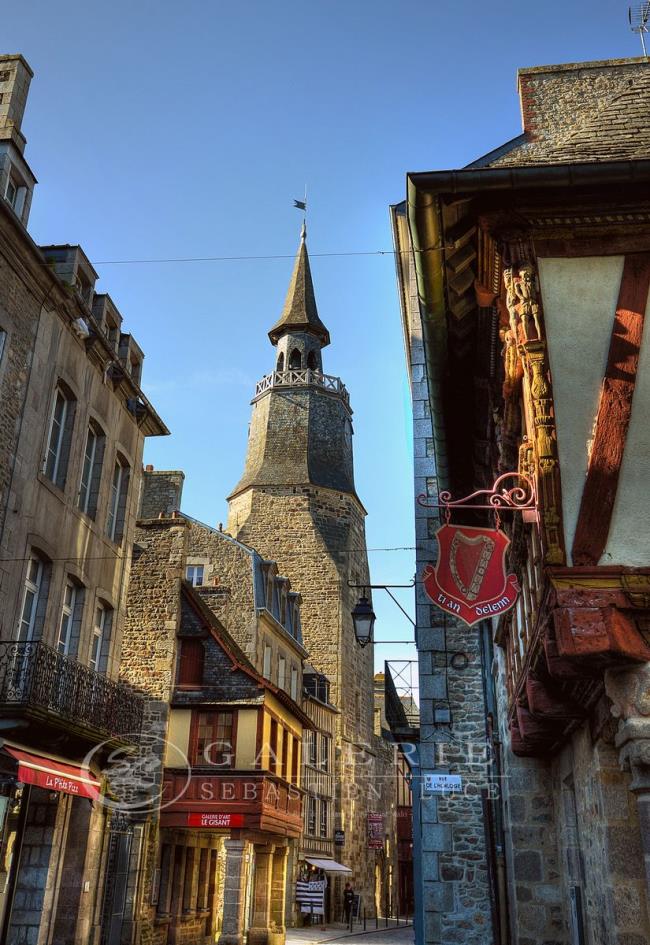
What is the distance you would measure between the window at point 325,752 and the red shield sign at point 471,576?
82.1ft

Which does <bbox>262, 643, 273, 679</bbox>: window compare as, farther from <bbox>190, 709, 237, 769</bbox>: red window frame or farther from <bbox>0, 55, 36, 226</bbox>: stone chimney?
<bbox>0, 55, 36, 226</bbox>: stone chimney

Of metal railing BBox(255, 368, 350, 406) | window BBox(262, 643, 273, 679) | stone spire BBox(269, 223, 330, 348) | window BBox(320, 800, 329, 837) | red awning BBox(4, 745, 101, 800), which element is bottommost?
red awning BBox(4, 745, 101, 800)

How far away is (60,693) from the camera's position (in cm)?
1085

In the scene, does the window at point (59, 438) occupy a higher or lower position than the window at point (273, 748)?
higher

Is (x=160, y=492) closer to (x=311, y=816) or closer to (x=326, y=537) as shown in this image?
(x=326, y=537)

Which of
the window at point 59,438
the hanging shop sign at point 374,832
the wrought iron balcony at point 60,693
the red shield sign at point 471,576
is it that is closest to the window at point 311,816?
the hanging shop sign at point 374,832

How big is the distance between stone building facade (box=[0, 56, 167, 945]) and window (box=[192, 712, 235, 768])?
597cm

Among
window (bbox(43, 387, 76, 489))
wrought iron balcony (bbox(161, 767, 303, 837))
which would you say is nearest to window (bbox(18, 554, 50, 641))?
window (bbox(43, 387, 76, 489))

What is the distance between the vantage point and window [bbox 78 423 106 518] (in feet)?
43.8

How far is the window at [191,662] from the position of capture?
19656 mm

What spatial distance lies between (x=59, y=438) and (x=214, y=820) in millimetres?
9852

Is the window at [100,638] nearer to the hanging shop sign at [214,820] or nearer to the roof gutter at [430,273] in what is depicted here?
the hanging shop sign at [214,820]

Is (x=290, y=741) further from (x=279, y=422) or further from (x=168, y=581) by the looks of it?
(x=279, y=422)

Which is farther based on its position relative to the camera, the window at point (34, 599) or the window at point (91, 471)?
the window at point (91, 471)
